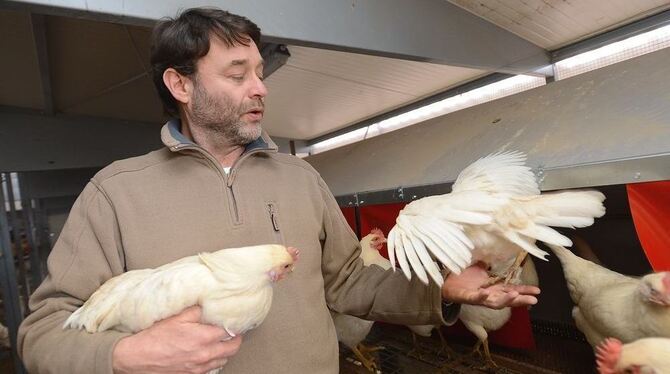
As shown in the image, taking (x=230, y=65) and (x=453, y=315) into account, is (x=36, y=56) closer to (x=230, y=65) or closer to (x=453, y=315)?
(x=230, y=65)

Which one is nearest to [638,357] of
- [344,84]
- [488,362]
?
[488,362]

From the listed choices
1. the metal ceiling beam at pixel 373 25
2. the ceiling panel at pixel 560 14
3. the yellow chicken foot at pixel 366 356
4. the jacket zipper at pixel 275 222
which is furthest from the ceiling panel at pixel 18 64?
the yellow chicken foot at pixel 366 356

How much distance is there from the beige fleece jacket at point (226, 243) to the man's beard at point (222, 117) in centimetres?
6

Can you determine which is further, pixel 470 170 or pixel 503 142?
pixel 503 142

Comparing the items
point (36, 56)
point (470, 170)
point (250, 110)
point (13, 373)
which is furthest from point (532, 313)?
point (13, 373)

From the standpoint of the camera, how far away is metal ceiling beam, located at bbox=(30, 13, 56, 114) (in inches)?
63.7

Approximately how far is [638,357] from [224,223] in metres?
1.04

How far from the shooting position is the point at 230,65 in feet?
3.25

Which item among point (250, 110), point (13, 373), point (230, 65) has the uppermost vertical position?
point (230, 65)

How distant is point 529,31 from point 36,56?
8.01 feet

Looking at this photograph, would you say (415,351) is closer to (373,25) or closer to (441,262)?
(441,262)

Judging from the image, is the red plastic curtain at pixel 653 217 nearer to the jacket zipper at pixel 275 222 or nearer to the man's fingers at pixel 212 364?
the jacket zipper at pixel 275 222

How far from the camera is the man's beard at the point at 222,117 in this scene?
0.99m

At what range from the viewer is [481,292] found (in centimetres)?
82
